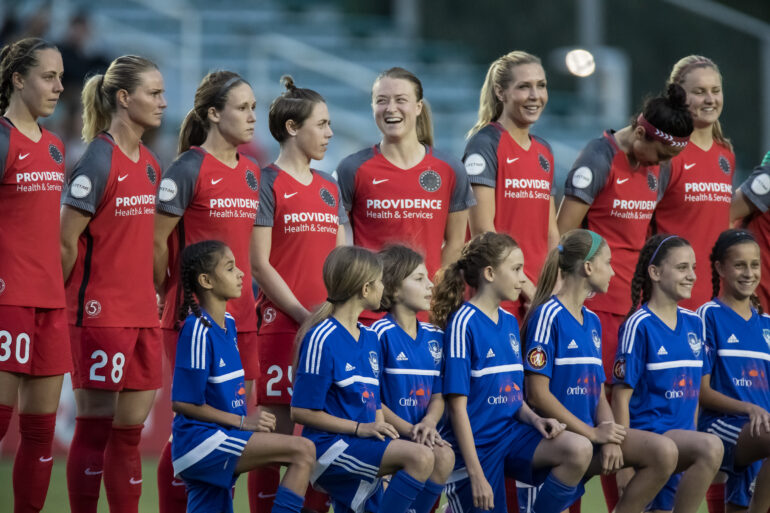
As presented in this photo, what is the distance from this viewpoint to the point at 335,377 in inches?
188

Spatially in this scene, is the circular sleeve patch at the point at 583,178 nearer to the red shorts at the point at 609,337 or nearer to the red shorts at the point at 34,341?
the red shorts at the point at 609,337

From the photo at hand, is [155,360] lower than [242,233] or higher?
lower

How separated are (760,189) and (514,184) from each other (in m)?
1.37

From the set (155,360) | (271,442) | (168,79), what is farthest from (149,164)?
(168,79)

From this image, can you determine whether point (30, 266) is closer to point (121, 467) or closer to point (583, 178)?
point (121, 467)

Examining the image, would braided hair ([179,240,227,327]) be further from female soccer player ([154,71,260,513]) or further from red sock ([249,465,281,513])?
red sock ([249,465,281,513])

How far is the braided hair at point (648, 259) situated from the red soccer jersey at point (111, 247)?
2054 mm

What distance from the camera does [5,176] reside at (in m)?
4.77

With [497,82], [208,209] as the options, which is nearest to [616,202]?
[497,82]

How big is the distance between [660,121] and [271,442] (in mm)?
2289

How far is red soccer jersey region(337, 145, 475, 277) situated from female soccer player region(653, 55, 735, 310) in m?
1.06

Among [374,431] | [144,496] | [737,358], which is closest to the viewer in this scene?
[374,431]

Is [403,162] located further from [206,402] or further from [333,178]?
[206,402]

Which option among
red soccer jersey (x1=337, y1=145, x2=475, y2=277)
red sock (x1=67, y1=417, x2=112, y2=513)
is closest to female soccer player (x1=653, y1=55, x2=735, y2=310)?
red soccer jersey (x1=337, y1=145, x2=475, y2=277)
